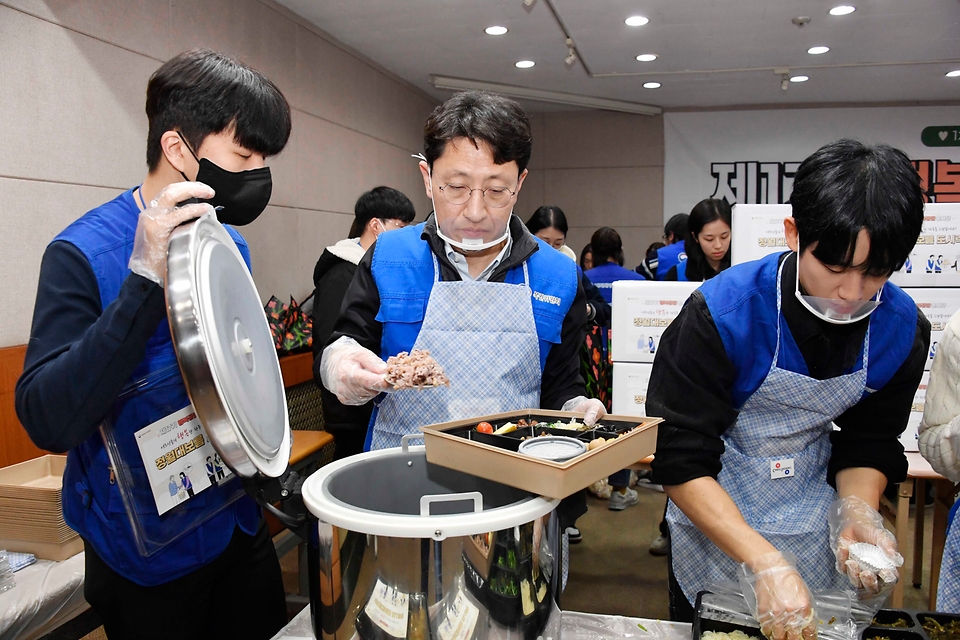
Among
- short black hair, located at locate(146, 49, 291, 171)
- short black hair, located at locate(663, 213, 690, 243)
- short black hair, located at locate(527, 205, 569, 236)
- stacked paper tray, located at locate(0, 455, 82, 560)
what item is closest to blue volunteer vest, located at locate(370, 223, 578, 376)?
short black hair, located at locate(146, 49, 291, 171)

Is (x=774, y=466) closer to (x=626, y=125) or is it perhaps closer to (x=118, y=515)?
(x=118, y=515)

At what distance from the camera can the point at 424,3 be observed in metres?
→ 4.32

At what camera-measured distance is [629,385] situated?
271 cm

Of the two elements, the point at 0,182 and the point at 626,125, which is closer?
the point at 0,182

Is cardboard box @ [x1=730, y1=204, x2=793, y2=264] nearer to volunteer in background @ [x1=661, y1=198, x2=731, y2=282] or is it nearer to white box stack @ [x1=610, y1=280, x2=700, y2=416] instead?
white box stack @ [x1=610, y1=280, x2=700, y2=416]

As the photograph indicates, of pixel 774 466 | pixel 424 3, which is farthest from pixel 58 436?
pixel 424 3

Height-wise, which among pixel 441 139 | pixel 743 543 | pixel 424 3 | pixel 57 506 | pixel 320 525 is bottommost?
pixel 57 506

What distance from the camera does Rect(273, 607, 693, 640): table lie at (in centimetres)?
112

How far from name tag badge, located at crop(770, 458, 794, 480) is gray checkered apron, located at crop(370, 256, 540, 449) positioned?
1.61 ft

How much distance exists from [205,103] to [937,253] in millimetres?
2707

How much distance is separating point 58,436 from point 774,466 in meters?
1.25

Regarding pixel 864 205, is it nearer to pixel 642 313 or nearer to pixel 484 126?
pixel 484 126

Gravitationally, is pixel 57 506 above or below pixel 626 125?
below

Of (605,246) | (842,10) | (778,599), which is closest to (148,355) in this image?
(778,599)
